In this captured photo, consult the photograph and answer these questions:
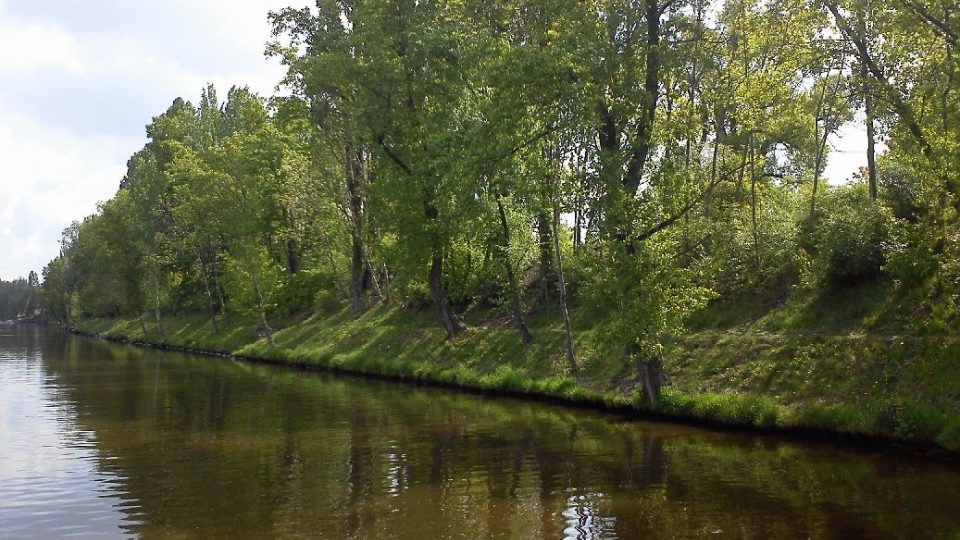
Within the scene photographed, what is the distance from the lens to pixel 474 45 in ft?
90.7

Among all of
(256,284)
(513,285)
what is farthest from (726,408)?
(256,284)

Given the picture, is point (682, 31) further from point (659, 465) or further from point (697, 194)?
point (659, 465)

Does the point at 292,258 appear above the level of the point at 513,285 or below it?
above

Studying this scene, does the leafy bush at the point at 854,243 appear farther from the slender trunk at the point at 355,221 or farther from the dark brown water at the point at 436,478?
the slender trunk at the point at 355,221

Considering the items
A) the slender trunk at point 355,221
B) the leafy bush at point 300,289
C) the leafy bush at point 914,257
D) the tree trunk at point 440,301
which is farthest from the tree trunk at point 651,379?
the leafy bush at point 300,289

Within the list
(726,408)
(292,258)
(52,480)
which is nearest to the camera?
(52,480)

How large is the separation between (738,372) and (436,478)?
34.7 feet

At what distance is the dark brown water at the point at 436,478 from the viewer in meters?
12.4

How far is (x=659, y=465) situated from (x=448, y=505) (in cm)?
526

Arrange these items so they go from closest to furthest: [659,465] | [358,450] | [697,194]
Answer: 1. [659,465]
2. [358,450]
3. [697,194]

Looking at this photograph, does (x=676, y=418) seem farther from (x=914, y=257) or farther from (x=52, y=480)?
(x=52, y=480)

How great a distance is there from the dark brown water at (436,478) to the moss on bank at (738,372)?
3.02ft

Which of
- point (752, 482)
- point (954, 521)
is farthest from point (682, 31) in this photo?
point (954, 521)

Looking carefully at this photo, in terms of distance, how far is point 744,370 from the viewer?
72.8 ft
